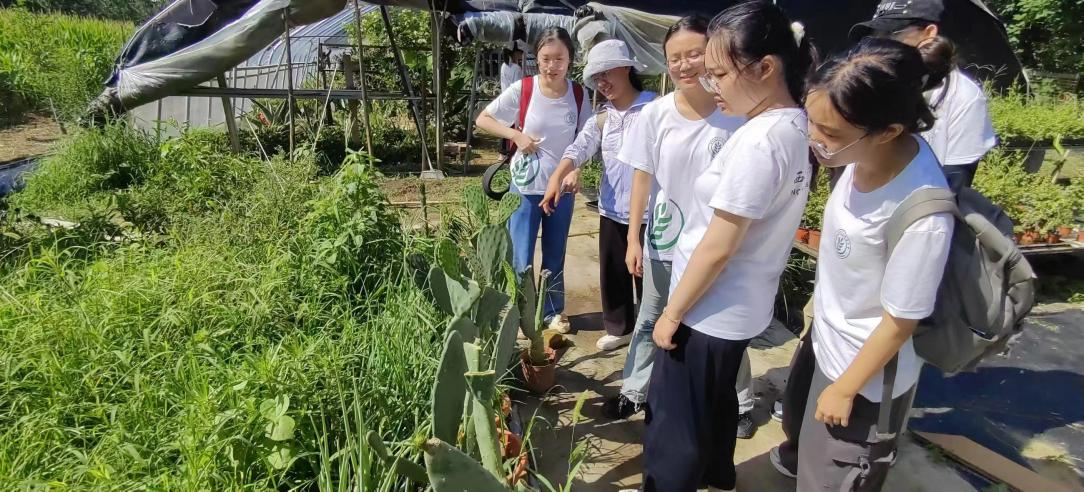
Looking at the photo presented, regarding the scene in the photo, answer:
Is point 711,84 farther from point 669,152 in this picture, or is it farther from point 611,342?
point 611,342

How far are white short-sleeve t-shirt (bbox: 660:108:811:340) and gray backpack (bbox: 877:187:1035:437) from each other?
27cm

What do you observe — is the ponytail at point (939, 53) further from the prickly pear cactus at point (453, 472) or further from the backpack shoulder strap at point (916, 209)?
the prickly pear cactus at point (453, 472)

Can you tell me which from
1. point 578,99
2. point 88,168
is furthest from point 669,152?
point 88,168

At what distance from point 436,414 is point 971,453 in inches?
81.4

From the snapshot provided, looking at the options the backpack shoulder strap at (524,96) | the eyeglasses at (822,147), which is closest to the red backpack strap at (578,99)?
the backpack shoulder strap at (524,96)

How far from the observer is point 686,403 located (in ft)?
5.32

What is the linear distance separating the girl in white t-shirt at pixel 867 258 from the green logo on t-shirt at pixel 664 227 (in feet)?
1.78

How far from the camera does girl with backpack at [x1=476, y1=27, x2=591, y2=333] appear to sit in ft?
9.12

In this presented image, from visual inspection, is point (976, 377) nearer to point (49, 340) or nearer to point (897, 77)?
point (897, 77)

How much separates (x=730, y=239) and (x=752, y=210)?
94mm

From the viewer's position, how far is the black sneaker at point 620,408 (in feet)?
8.14

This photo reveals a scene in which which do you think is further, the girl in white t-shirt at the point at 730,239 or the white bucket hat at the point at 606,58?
the white bucket hat at the point at 606,58

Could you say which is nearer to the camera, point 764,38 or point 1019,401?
point 764,38

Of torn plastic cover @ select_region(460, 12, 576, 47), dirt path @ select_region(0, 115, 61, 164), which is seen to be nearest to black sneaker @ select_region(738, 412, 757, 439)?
torn plastic cover @ select_region(460, 12, 576, 47)
